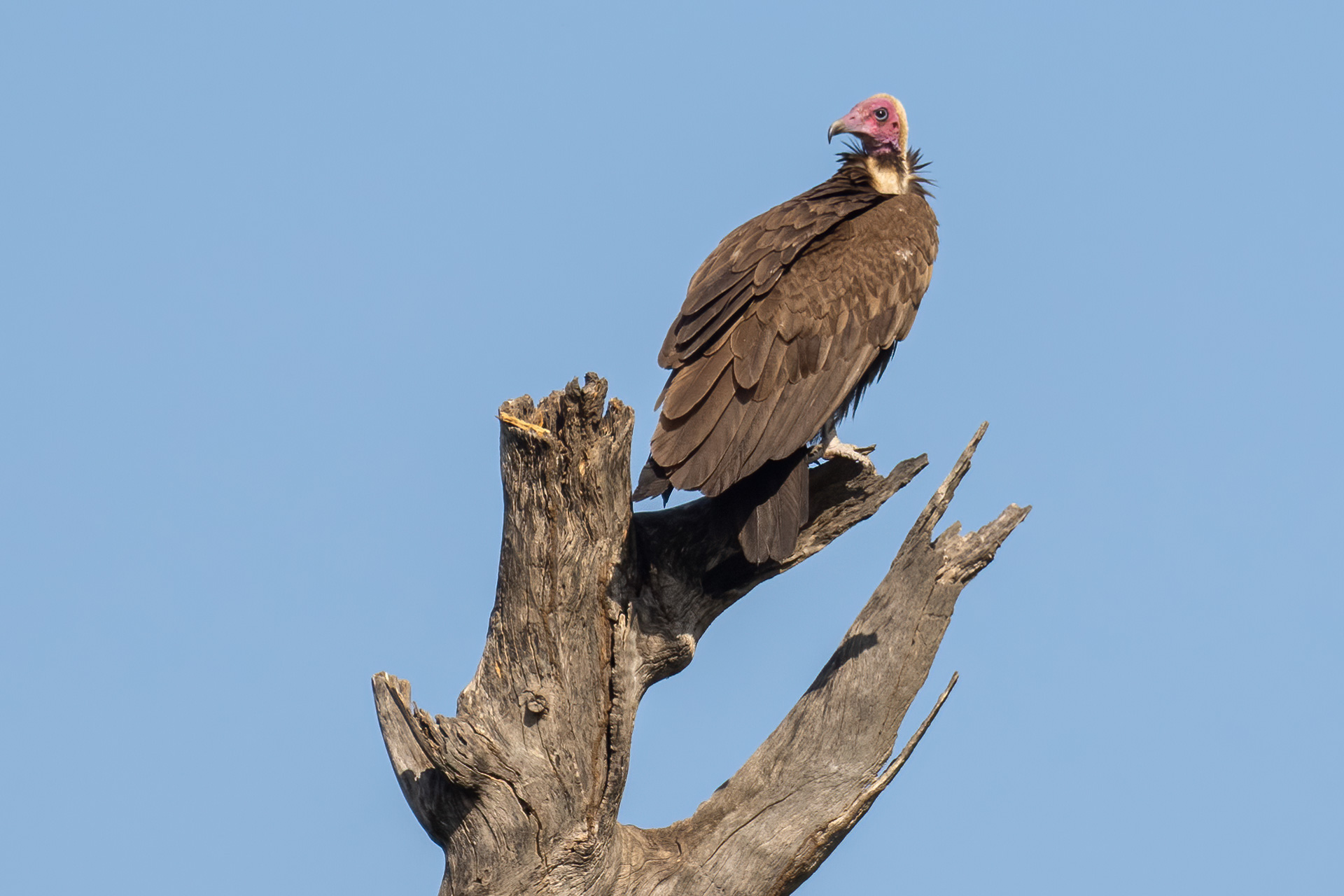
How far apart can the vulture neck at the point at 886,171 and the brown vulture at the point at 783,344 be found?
25cm

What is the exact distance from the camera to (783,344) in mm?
6383

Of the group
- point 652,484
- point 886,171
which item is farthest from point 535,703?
point 886,171

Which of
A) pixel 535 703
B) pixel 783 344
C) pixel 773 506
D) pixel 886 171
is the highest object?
pixel 886 171

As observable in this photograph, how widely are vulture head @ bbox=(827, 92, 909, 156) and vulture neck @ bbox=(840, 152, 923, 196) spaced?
0.20 ft

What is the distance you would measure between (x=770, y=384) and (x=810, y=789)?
1834 millimetres

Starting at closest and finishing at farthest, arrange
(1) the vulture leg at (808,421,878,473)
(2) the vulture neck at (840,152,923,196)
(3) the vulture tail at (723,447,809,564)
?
(3) the vulture tail at (723,447,809,564)
(1) the vulture leg at (808,421,878,473)
(2) the vulture neck at (840,152,923,196)

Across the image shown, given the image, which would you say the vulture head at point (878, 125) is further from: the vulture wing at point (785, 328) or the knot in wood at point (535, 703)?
the knot in wood at point (535, 703)

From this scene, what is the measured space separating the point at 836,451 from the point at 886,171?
86.9 inches

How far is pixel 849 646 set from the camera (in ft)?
20.0

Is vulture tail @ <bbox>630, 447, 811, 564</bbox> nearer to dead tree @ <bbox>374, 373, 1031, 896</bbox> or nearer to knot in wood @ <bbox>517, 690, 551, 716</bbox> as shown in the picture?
dead tree @ <bbox>374, 373, 1031, 896</bbox>

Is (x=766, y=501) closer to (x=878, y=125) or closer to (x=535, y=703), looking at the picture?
(x=535, y=703)

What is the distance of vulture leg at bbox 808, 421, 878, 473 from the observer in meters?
6.45

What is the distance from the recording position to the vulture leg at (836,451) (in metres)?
6.45

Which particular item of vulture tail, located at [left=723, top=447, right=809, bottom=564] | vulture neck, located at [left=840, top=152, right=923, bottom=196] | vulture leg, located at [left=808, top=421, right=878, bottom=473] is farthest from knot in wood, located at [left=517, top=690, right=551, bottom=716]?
vulture neck, located at [left=840, top=152, right=923, bottom=196]
